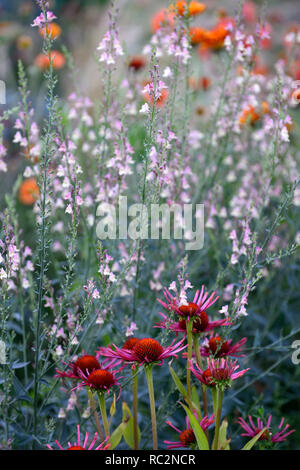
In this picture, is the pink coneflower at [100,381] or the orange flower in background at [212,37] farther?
the orange flower in background at [212,37]

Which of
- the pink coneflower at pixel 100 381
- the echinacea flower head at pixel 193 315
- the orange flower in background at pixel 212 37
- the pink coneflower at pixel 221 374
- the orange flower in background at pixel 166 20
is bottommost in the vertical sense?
the pink coneflower at pixel 100 381

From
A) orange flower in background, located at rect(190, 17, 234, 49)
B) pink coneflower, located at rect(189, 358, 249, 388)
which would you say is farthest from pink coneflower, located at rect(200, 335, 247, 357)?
orange flower in background, located at rect(190, 17, 234, 49)

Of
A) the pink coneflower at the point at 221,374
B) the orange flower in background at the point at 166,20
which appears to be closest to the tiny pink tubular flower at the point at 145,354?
the pink coneflower at the point at 221,374

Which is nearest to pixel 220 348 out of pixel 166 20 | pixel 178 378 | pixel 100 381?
pixel 178 378

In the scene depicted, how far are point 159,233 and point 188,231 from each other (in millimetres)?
202

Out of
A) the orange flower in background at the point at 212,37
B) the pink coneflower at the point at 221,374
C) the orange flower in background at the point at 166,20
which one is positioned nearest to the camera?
the pink coneflower at the point at 221,374

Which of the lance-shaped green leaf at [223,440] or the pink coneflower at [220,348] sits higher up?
the pink coneflower at [220,348]

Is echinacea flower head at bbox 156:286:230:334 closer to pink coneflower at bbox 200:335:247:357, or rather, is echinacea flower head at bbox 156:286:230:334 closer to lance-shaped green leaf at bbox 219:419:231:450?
pink coneflower at bbox 200:335:247:357

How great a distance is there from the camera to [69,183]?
7.25 ft

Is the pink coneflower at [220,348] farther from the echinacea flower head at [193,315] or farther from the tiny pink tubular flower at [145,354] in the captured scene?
the tiny pink tubular flower at [145,354]

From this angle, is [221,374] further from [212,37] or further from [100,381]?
[212,37]

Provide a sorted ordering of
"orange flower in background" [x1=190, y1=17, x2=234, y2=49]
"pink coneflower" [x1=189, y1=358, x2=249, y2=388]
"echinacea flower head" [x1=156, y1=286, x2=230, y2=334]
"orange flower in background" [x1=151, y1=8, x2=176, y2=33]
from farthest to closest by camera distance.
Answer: "orange flower in background" [x1=190, y1=17, x2=234, y2=49], "orange flower in background" [x1=151, y1=8, x2=176, y2=33], "echinacea flower head" [x1=156, y1=286, x2=230, y2=334], "pink coneflower" [x1=189, y1=358, x2=249, y2=388]

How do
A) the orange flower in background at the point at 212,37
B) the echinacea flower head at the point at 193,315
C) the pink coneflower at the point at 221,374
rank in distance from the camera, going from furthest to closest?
the orange flower in background at the point at 212,37 < the echinacea flower head at the point at 193,315 < the pink coneflower at the point at 221,374
